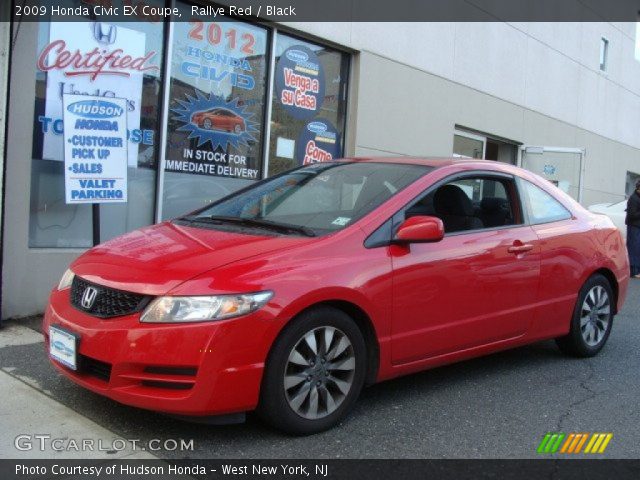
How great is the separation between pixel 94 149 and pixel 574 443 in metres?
4.43

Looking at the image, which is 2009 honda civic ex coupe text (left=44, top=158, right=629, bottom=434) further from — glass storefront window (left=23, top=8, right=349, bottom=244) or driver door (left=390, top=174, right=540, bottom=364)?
glass storefront window (left=23, top=8, right=349, bottom=244)

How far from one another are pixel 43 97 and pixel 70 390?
326cm

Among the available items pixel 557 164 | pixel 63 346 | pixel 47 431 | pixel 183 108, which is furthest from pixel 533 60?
pixel 47 431

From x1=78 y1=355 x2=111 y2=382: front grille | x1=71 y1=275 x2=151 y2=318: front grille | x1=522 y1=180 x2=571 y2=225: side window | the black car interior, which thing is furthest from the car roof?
x1=78 y1=355 x2=111 y2=382: front grille

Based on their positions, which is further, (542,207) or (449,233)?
(542,207)

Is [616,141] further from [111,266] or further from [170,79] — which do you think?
[111,266]

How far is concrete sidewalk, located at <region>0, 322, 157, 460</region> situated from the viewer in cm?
330

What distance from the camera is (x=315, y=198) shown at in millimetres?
4367

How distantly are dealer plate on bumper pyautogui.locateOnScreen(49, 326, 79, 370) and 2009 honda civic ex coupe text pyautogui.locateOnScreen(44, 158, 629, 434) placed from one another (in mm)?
15

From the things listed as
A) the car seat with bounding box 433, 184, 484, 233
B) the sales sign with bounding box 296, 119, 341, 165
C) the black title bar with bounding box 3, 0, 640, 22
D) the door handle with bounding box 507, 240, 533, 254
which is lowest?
the door handle with bounding box 507, 240, 533, 254

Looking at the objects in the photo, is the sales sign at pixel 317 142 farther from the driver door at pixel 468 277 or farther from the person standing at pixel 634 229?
the person standing at pixel 634 229

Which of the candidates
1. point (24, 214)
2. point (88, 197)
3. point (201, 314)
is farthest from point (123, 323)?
point (24, 214)

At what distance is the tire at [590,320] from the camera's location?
206 inches

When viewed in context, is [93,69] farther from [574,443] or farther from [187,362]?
[574,443]
